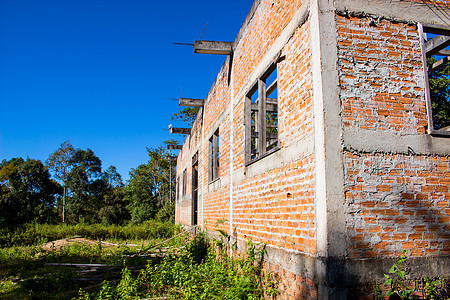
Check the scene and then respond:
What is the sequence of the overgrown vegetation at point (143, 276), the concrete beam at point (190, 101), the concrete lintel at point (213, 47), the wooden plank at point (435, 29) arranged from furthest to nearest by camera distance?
1. the concrete beam at point (190, 101)
2. the concrete lintel at point (213, 47)
3. the overgrown vegetation at point (143, 276)
4. the wooden plank at point (435, 29)

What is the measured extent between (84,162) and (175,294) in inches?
1899

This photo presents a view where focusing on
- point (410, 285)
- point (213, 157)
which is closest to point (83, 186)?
point (213, 157)

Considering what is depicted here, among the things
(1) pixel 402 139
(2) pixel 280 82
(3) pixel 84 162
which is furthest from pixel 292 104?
(3) pixel 84 162

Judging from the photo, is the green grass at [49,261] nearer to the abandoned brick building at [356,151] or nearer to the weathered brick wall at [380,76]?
the abandoned brick building at [356,151]

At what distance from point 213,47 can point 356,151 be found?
5875 millimetres

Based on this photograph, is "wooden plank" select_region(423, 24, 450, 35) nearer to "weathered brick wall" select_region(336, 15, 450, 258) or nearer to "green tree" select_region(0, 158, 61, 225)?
"weathered brick wall" select_region(336, 15, 450, 258)

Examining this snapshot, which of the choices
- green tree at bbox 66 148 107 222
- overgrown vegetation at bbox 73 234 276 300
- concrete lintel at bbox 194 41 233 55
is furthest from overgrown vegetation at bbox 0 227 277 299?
green tree at bbox 66 148 107 222

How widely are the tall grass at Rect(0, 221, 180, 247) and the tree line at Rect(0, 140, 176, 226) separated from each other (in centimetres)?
1861

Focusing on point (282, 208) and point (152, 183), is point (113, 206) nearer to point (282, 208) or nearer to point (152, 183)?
point (152, 183)

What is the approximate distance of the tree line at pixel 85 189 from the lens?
4119 cm

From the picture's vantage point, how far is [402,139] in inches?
156

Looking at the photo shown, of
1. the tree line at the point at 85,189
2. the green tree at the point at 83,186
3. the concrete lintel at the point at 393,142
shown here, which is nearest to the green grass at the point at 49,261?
the concrete lintel at the point at 393,142

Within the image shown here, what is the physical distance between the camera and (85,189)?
4888 cm

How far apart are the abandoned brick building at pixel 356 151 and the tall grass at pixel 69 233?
10.7 metres
